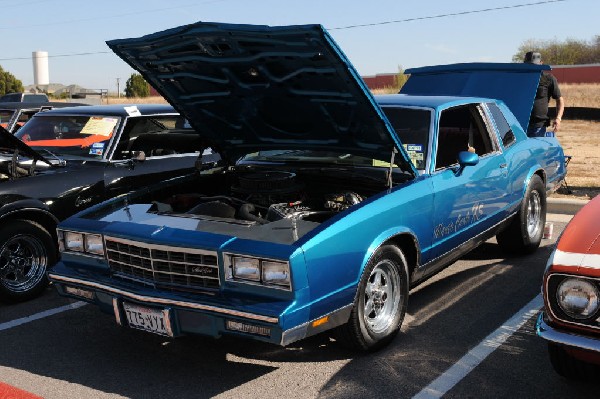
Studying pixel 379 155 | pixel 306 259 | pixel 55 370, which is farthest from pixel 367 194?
pixel 55 370

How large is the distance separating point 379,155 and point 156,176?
108 inches

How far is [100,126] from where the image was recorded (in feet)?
21.2

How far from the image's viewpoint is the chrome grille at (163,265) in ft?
11.6

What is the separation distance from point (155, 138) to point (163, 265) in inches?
131

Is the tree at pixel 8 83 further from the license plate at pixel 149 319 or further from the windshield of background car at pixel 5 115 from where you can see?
the license plate at pixel 149 319

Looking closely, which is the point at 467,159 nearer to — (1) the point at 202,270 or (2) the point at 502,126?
(2) the point at 502,126

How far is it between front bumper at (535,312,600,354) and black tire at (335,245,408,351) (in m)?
1.07

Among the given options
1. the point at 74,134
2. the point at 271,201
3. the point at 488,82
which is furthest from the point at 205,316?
the point at 488,82

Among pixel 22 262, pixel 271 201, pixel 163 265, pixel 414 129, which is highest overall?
pixel 414 129

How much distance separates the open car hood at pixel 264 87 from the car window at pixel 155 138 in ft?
4.44

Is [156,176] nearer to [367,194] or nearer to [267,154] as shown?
[267,154]

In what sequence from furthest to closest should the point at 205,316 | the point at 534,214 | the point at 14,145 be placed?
the point at 534,214, the point at 14,145, the point at 205,316

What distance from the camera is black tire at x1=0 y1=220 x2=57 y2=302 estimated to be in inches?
202

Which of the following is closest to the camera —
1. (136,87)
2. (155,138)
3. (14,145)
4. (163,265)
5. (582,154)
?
(163,265)
